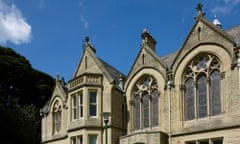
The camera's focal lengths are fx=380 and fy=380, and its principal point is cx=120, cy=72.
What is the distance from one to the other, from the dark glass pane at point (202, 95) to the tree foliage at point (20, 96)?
20995 mm

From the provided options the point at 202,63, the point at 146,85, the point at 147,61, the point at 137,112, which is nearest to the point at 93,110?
the point at 137,112

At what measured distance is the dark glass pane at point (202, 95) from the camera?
25562 mm

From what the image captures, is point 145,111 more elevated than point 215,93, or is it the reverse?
point 215,93

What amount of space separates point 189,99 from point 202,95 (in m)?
1.13

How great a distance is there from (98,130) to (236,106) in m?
11.2

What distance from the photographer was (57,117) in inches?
1433

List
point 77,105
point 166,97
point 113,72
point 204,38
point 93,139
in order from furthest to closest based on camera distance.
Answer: point 113,72 < point 77,105 < point 93,139 < point 166,97 < point 204,38

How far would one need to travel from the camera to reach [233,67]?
23.7 metres

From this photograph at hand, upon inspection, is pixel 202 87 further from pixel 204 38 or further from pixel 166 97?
pixel 204 38

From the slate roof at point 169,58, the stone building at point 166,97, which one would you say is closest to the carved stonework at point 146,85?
the stone building at point 166,97

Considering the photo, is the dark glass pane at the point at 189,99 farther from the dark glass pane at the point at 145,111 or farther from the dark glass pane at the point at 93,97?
the dark glass pane at the point at 93,97

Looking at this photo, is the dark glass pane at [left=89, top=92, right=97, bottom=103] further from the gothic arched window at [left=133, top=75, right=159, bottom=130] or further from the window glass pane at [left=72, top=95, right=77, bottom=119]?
the gothic arched window at [left=133, top=75, right=159, bottom=130]

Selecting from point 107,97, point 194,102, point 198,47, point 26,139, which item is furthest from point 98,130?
point 26,139

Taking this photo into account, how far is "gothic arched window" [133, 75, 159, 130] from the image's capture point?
94.5 ft
